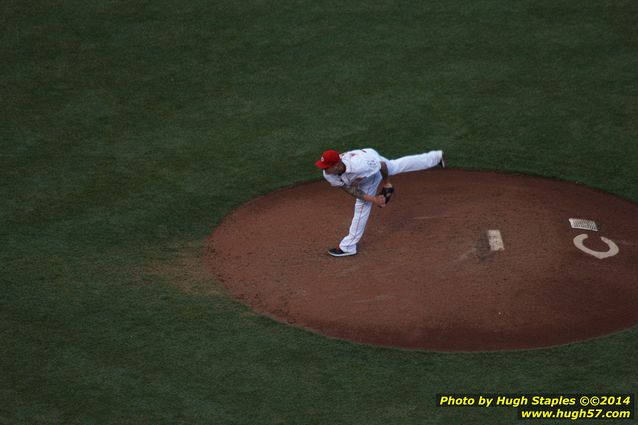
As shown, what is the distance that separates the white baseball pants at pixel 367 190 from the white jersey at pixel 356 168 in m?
0.23

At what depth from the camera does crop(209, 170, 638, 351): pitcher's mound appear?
30.2 feet

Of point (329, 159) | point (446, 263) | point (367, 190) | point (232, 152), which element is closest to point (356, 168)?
point (329, 159)

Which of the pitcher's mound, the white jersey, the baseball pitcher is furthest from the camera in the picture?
the white jersey

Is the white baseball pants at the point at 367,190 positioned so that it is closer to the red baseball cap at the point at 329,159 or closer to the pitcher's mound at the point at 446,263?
the pitcher's mound at the point at 446,263

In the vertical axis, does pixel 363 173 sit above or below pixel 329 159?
below

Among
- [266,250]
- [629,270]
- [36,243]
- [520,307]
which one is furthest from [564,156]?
[36,243]

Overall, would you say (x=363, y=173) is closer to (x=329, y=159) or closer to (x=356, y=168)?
(x=356, y=168)

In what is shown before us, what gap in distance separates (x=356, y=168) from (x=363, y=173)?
132mm

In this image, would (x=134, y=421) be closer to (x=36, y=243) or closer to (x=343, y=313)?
(x=343, y=313)

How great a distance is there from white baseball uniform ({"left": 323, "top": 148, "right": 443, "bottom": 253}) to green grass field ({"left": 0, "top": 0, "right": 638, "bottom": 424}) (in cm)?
171

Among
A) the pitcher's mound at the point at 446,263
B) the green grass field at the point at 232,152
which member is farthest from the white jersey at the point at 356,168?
the green grass field at the point at 232,152

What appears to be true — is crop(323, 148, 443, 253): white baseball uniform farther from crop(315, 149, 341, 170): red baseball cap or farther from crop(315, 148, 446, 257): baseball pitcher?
crop(315, 149, 341, 170): red baseball cap

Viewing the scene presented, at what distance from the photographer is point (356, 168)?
998 cm

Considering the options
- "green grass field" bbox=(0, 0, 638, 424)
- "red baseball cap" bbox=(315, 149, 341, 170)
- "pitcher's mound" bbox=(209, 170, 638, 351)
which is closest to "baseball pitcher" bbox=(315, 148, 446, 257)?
"red baseball cap" bbox=(315, 149, 341, 170)
